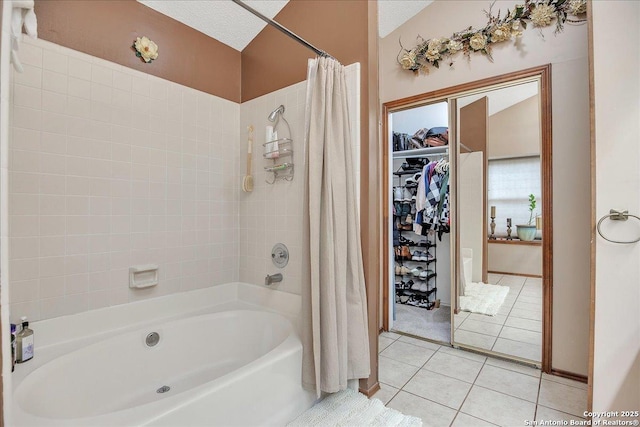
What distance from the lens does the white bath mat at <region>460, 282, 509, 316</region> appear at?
2363 millimetres

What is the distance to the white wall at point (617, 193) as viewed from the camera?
54.6 inches

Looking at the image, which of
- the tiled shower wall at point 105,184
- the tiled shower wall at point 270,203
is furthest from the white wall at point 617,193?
the tiled shower wall at point 105,184

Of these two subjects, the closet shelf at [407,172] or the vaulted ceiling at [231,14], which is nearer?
the vaulted ceiling at [231,14]

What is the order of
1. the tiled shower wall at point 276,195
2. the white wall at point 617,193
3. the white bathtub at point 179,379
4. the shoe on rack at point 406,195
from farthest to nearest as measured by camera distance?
1. the shoe on rack at point 406,195
2. the tiled shower wall at point 276,195
3. the white wall at point 617,193
4. the white bathtub at point 179,379

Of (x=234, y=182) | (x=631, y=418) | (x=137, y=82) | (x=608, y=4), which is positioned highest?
(x=608, y=4)

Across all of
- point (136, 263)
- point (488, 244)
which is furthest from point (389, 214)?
point (136, 263)

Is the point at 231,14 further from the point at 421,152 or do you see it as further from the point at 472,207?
the point at 472,207

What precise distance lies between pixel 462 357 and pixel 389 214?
127cm

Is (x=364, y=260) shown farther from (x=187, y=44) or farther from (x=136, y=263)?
(x=187, y=44)

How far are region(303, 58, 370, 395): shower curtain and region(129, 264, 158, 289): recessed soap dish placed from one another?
1.03 meters

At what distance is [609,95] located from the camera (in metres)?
1.45

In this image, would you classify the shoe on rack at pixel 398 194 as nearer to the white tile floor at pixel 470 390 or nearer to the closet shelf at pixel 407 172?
the closet shelf at pixel 407 172

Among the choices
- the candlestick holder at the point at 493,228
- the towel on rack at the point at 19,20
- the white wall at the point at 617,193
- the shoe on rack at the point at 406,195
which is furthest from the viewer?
the shoe on rack at the point at 406,195

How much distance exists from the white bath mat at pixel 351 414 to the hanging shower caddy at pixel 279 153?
141cm
